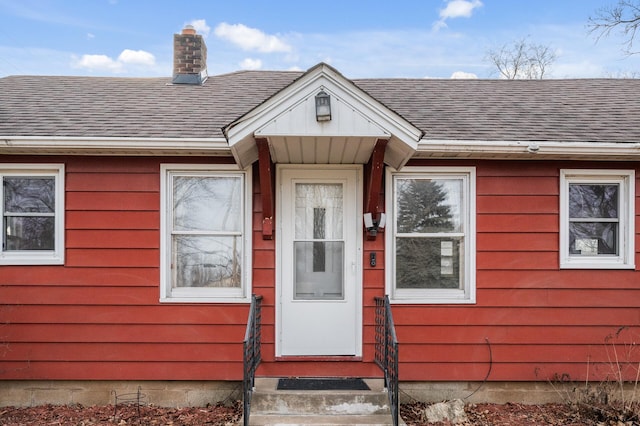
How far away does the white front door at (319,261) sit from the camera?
4.91 m

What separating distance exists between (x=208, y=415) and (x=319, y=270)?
6.00ft

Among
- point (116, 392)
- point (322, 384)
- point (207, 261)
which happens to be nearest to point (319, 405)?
point (322, 384)

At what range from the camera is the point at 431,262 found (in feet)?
16.5

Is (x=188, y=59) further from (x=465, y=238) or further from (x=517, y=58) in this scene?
(x=517, y=58)

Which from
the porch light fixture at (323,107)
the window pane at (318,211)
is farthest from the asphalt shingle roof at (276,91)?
the porch light fixture at (323,107)

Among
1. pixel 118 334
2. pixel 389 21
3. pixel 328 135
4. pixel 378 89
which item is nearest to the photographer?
pixel 328 135

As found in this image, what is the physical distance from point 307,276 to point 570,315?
2.85 m

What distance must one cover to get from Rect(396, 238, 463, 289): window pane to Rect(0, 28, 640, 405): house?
2 cm

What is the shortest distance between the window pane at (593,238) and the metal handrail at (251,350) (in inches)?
136

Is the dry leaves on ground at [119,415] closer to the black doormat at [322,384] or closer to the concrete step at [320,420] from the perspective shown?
the concrete step at [320,420]

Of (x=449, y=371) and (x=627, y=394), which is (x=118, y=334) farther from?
(x=627, y=394)

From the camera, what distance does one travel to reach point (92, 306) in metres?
4.84

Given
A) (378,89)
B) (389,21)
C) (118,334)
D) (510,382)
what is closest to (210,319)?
(118,334)

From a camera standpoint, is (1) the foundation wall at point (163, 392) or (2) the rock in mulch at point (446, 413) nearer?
(2) the rock in mulch at point (446, 413)
